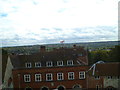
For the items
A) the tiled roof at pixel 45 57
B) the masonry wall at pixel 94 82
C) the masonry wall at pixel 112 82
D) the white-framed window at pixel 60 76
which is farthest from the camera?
the tiled roof at pixel 45 57

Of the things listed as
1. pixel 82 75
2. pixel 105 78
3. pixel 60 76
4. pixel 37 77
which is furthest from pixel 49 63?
pixel 105 78

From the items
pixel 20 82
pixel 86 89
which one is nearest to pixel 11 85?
pixel 20 82

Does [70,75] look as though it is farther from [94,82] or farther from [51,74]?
[94,82]

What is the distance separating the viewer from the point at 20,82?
20703 millimetres

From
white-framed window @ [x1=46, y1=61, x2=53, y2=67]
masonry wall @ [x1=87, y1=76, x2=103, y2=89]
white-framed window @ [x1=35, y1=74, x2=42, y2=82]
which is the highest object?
white-framed window @ [x1=46, y1=61, x2=53, y2=67]

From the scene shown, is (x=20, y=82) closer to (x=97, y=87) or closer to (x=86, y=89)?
(x=86, y=89)

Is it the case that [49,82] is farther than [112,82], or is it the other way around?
[49,82]

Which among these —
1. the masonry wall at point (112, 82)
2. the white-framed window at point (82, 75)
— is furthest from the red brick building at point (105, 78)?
the white-framed window at point (82, 75)

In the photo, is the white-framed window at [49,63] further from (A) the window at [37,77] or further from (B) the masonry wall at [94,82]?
(B) the masonry wall at [94,82]

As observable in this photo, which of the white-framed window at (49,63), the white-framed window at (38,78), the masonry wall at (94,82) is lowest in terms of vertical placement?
the masonry wall at (94,82)

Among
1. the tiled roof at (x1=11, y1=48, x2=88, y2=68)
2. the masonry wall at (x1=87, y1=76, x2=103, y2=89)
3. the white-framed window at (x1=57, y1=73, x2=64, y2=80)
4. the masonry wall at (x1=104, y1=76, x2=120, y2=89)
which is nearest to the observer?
the masonry wall at (x1=104, y1=76, x2=120, y2=89)

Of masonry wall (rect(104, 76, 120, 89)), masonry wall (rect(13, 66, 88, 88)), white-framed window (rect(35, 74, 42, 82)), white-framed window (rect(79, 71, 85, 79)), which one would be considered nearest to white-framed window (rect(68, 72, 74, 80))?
masonry wall (rect(13, 66, 88, 88))

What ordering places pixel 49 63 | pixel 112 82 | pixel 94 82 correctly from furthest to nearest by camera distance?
1. pixel 94 82
2. pixel 49 63
3. pixel 112 82

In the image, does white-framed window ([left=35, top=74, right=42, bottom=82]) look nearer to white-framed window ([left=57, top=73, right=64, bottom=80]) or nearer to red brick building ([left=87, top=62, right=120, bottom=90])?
white-framed window ([left=57, top=73, right=64, bottom=80])
